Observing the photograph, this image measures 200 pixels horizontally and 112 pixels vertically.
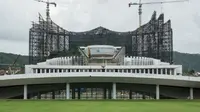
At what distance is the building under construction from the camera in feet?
330

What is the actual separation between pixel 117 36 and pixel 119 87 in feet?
201

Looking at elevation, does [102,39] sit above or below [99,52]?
above

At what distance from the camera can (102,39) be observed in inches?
4537

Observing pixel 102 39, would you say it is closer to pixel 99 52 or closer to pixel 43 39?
pixel 43 39

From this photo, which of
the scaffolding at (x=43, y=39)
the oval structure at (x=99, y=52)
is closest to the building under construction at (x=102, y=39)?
the scaffolding at (x=43, y=39)

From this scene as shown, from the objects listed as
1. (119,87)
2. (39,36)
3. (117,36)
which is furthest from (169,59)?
(119,87)

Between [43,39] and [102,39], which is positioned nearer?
[43,39]

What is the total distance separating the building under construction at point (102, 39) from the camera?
100 m
